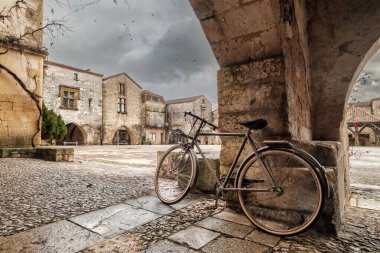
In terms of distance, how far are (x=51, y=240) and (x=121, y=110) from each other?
23968 millimetres

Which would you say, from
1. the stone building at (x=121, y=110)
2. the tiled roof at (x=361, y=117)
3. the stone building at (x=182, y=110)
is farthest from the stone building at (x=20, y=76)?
the tiled roof at (x=361, y=117)

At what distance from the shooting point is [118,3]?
2.48m

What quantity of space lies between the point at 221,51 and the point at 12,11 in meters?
6.85

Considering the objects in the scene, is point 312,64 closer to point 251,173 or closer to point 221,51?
point 221,51

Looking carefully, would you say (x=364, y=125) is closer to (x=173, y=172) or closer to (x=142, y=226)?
(x=173, y=172)

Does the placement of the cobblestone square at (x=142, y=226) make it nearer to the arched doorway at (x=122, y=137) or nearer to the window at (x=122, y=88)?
the arched doorway at (x=122, y=137)

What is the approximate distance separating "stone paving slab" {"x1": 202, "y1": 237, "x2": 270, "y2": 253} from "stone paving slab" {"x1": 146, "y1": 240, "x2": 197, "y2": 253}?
0.13 metres

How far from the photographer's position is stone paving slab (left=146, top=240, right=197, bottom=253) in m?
1.33

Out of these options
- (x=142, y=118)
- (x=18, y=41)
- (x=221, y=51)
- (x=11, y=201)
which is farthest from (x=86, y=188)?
(x=142, y=118)

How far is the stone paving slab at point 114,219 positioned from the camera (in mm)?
1652

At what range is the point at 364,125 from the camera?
70.8 ft

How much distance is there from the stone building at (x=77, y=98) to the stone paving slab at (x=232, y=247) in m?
20.5

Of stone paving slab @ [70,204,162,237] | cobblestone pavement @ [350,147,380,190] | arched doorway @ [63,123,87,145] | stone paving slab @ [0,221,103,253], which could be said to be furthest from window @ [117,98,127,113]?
stone paving slab @ [0,221,103,253]

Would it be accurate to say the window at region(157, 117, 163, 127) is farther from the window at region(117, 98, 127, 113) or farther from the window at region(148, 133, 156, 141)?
the window at region(117, 98, 127, 113)
